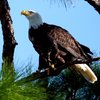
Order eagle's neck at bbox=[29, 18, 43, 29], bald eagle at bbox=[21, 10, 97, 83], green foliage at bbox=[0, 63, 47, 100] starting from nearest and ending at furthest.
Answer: green foliage at bbox=[0, 63, 47, 100]
bald eagle at bbox=[21, 10, 97, 83]
eagle's neck at bbox=[29, 18, 43, 29]

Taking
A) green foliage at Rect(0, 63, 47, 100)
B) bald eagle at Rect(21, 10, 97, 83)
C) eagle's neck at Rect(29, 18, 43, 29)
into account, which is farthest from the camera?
eagle's neck at Rect(29, 18, 43, 29)

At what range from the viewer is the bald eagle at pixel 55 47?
105 inches

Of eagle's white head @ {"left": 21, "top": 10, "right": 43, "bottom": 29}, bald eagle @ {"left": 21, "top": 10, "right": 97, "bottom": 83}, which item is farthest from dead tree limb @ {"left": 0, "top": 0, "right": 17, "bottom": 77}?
eagle's white head @ {"left": 21, "top": 10, "right": 43, "bottom": 29}

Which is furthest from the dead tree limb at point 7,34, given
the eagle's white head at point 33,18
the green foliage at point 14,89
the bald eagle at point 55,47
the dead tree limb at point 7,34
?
the eagle's white head at point 33,18

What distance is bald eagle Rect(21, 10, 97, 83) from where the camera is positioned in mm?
2676

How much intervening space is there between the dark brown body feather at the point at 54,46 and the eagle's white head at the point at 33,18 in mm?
31

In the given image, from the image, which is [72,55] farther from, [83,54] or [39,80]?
[39,80]

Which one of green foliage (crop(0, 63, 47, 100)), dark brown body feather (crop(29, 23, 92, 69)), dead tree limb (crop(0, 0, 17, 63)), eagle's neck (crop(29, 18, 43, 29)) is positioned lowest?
green foliage (crop(0, 63, 47, 100))

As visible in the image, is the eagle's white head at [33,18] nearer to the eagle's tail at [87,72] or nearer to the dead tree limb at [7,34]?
the eagle's tail at [87,72]

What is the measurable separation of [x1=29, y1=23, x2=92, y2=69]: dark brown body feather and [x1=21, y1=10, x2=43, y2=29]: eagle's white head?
3 centimetres

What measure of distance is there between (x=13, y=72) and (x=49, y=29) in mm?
1073

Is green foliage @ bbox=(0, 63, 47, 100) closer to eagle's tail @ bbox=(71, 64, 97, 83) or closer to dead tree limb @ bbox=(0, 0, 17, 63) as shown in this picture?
dead tree limb @ bbox=(0, 0, 17, 63)

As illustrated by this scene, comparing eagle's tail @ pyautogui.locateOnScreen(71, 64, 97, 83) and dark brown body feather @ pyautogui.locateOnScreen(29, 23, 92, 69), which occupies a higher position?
dark brown body feather @ pyautogui.locateOnScreen(29, 23, 92, 69)

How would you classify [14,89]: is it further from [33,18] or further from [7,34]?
[33,18]
